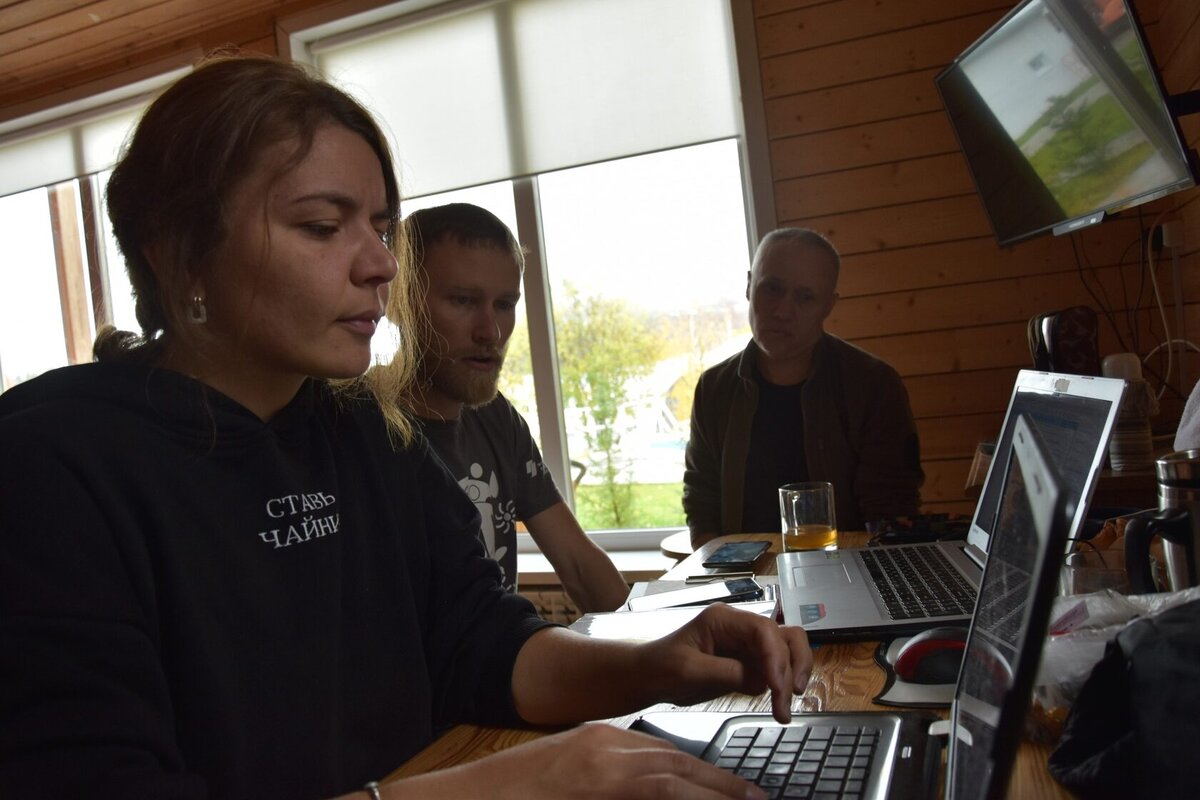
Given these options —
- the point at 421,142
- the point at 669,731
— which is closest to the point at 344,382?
the point at 669,731

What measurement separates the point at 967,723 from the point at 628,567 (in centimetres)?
258

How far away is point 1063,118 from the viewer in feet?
6.65

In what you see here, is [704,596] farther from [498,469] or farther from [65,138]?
[65,138]

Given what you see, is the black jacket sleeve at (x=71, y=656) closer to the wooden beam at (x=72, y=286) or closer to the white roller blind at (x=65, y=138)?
the white roller blind at (x=65, y=138)

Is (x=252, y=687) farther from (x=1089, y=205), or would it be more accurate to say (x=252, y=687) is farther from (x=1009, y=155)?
(x=1009, y=155)

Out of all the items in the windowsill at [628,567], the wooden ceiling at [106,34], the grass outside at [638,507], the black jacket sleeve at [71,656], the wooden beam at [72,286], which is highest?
the wooden ceiling at [106,34]

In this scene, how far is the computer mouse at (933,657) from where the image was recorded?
3.05 ft

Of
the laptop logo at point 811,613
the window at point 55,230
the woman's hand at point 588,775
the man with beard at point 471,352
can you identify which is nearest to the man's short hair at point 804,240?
the man with beard at point 471,352

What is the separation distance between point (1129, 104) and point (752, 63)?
1.54 m

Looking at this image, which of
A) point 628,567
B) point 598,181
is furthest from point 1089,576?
point 598,181

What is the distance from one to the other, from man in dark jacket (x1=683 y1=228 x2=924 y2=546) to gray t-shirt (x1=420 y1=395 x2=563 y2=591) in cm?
76

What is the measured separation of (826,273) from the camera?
261 centimetres

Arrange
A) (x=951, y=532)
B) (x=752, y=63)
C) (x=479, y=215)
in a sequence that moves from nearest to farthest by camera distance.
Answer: (x=951, y=532)
(x=479, y=215)
(x=752, y=63)

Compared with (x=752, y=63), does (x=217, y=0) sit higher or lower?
higher
